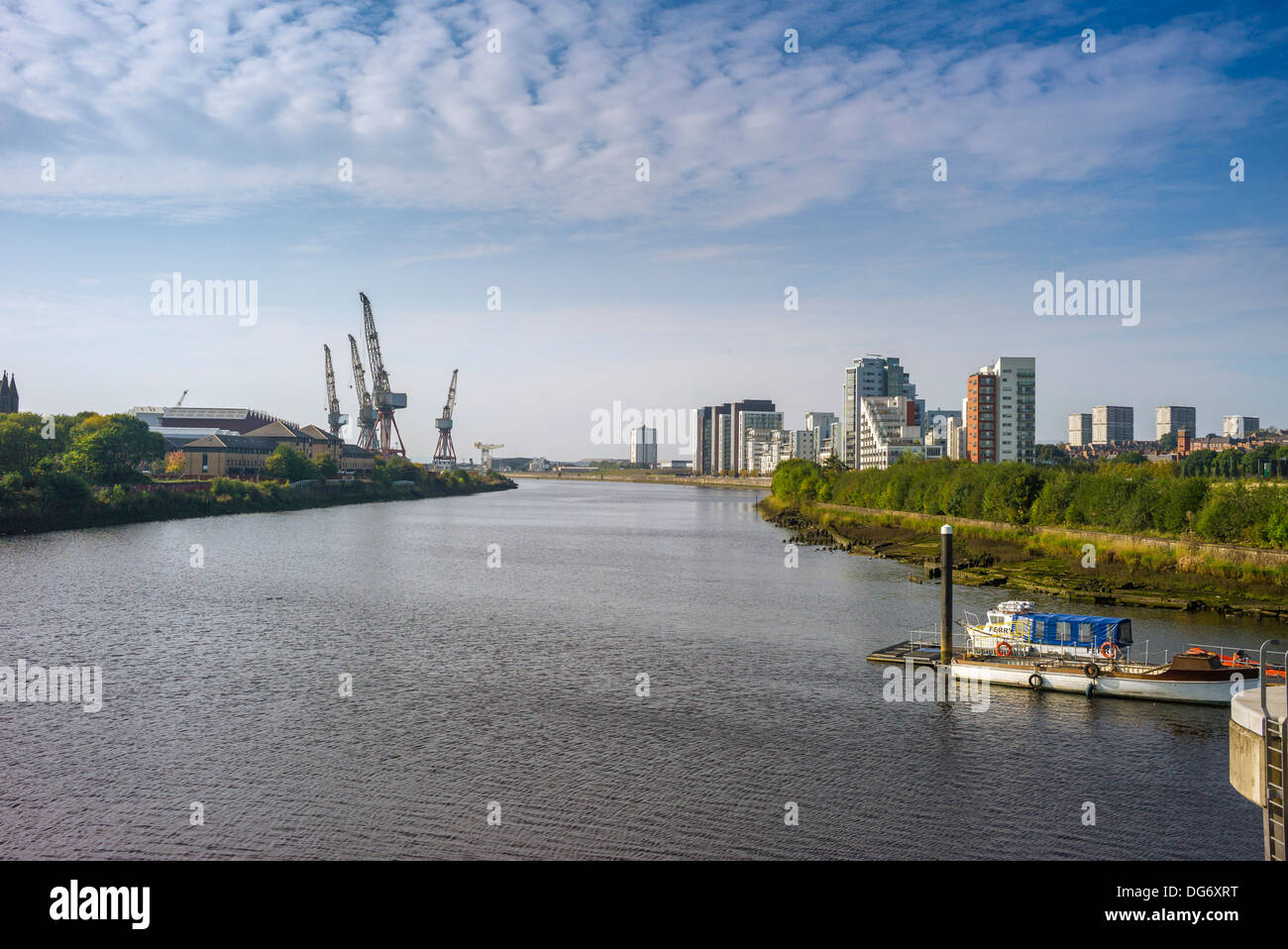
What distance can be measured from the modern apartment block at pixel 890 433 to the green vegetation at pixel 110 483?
57.5 metres

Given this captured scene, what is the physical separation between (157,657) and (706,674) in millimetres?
13195

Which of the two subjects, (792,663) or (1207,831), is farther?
(792,663)

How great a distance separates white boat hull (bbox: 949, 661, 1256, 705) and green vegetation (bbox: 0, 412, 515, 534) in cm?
5229

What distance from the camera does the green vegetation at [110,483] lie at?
5500 centimetres

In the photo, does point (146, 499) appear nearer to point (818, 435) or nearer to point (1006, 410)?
point (1006, 410)

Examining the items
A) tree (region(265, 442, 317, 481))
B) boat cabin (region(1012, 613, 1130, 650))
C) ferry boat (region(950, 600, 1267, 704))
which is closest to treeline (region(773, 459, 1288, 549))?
ferry boat (region(950, 600, 1267, 704))

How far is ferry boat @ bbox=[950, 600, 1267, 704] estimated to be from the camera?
18750 millimetres

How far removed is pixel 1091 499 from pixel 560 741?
111ft

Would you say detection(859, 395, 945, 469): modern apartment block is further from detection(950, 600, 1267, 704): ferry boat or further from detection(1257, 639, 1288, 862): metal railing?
detection(1257, 639, 1288, 862): metal railing

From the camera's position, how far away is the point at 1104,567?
120 ft

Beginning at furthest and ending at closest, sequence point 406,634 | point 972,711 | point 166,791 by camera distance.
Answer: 1. point 406,634
2. point 972,711
3. point 166,791

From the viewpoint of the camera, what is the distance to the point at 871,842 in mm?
12242

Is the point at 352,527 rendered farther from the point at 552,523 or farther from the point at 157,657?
the point at 157,657
